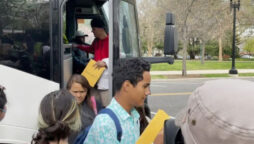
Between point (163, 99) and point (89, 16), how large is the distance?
6.74 metres

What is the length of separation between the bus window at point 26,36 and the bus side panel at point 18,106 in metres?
0.13

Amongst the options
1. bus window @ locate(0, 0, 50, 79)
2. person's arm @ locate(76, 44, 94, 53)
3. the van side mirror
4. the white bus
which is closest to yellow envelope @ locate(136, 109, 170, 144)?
the white bus

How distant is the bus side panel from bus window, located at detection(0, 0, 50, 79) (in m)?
0.13

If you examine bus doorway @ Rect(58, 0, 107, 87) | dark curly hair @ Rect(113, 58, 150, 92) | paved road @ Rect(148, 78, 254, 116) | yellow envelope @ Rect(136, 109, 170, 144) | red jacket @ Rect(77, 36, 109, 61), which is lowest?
paved road @ Rect(148, 78, 254, 116)

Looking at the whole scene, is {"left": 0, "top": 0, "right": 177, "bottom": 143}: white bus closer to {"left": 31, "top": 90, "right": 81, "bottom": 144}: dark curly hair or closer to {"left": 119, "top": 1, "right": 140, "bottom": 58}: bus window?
{"left": 119, "top": 1, "right": 140, "bottom": 58}: bus window

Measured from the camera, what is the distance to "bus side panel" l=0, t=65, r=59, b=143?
3006mm

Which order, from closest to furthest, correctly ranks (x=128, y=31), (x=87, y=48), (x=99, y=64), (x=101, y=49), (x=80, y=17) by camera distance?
1. (x=99, y=64)
2. (x=101, y=49)
3. (x=128, y=31)
4. (x=87, y=48)
5. (x=80, y=17)

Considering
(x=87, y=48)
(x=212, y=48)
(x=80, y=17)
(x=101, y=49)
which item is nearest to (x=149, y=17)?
(x=80, y=17)

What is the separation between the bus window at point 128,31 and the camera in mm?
3900

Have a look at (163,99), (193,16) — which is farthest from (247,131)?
(193,16)

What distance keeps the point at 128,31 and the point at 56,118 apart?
234 cm

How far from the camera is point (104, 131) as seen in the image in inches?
79.6

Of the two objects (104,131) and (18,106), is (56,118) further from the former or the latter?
(18,106)

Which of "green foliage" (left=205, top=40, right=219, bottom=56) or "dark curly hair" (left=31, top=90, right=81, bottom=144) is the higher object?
"green foliage" (left=205, top=40, right=219, bottom=56)
